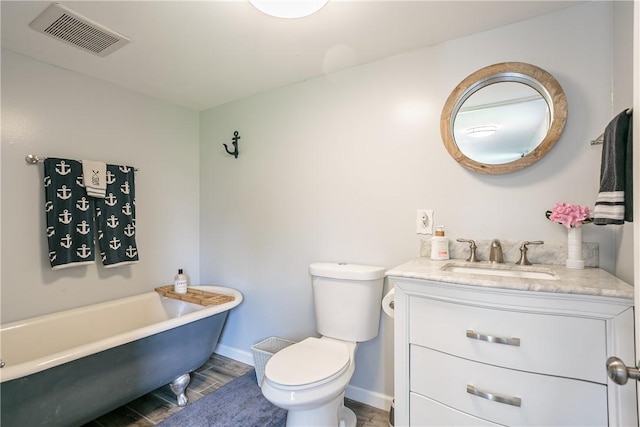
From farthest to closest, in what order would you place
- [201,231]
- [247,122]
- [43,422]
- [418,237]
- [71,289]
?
[201,231], [247,122], [71,289], [418,237], [43,422]

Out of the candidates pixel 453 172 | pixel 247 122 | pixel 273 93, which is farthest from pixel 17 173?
pixel 453 172

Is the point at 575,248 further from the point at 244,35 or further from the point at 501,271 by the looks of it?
the point at 244,35

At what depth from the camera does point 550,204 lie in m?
1.54

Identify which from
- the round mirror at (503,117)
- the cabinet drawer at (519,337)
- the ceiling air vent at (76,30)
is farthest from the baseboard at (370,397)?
the ceiling air vent at (76,30)

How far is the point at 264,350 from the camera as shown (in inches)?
88.7

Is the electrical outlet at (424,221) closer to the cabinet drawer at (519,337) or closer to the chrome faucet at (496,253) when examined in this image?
the chrome faucet at (496,253)

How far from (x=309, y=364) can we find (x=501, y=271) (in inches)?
41.1

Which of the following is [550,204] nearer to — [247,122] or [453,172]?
[453,172]

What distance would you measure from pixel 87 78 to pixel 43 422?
2.12 metres

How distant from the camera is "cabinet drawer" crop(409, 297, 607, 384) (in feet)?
3.31

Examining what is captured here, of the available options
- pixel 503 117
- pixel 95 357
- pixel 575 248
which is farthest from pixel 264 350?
pixel 503 117

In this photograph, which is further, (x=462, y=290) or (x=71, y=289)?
(x=71, y=289)

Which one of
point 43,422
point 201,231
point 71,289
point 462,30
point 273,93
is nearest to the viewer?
point 43,422

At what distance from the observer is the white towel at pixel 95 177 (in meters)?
2.12
